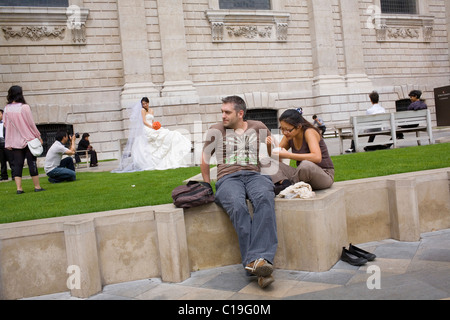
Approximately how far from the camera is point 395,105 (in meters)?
19.7

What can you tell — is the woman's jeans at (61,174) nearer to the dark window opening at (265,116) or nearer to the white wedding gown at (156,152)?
the white wedding gown at (156,152)

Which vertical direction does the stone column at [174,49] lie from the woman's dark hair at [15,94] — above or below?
above

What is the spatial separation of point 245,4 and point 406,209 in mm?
15133

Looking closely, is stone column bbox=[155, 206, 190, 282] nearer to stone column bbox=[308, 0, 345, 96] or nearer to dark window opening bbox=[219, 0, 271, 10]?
stone column bbox=[308, 0, 345, 96]

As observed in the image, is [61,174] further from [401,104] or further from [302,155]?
[401,104]

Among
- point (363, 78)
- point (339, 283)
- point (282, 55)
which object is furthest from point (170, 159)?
point (363, 78)

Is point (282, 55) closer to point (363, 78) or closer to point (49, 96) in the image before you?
point (363, 78)

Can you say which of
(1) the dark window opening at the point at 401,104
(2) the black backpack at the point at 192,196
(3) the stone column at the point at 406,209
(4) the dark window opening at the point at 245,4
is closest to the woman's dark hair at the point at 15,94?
(2) the black backpack at the point at 192,196

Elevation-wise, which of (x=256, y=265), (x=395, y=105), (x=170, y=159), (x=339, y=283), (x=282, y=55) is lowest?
(x=339, y=283)

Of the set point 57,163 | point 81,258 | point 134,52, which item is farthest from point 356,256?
point 134,52

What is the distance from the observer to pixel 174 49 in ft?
52.9

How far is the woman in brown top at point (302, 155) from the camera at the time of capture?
14.9 feet

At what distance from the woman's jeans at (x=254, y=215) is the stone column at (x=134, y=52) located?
1199 centimetres

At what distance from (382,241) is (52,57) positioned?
46.9 feet
